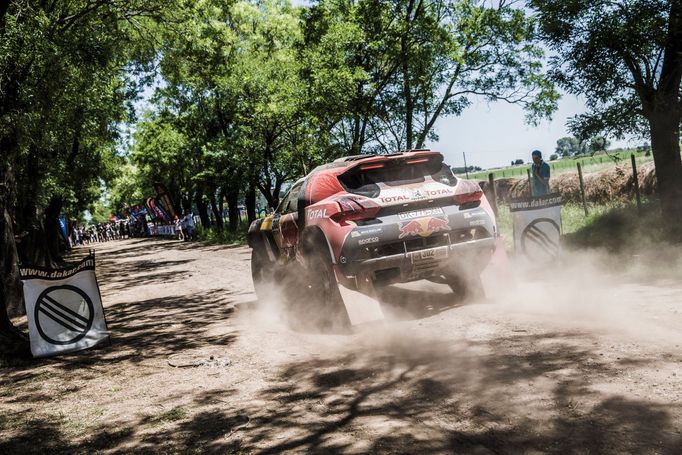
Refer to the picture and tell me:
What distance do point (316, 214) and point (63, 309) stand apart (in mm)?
3549

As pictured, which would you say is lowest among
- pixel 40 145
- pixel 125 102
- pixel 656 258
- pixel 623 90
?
pixel 656 258

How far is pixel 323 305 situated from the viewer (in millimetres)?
7172

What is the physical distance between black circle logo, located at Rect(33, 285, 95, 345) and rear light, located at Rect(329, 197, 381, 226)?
3624 millimetres

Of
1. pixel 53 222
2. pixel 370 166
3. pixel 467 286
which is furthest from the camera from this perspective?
pixel 53 222

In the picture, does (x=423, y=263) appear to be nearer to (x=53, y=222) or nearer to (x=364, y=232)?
(x=364, y=232)

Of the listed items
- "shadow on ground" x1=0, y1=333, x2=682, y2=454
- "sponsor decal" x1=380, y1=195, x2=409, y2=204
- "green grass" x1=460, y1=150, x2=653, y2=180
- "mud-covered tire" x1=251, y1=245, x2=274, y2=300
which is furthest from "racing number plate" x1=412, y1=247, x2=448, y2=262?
"green grass" x1=460, y1=150, x2=653, y2=180

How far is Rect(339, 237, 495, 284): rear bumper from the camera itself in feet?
21.6

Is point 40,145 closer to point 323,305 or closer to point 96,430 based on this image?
point 323,305

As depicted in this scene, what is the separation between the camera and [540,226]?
9.52 metres

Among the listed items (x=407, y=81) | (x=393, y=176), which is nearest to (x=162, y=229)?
(x=407, y=81)

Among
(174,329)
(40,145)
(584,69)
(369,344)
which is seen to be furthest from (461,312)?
(40,145)

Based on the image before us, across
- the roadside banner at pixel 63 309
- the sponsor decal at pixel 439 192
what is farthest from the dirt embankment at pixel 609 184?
the roadside banner at pixel 63 309

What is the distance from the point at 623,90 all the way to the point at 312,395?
33.3 ft

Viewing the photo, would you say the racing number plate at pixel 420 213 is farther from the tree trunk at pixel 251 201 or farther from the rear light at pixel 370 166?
the tree trunk at pixel 251 201
